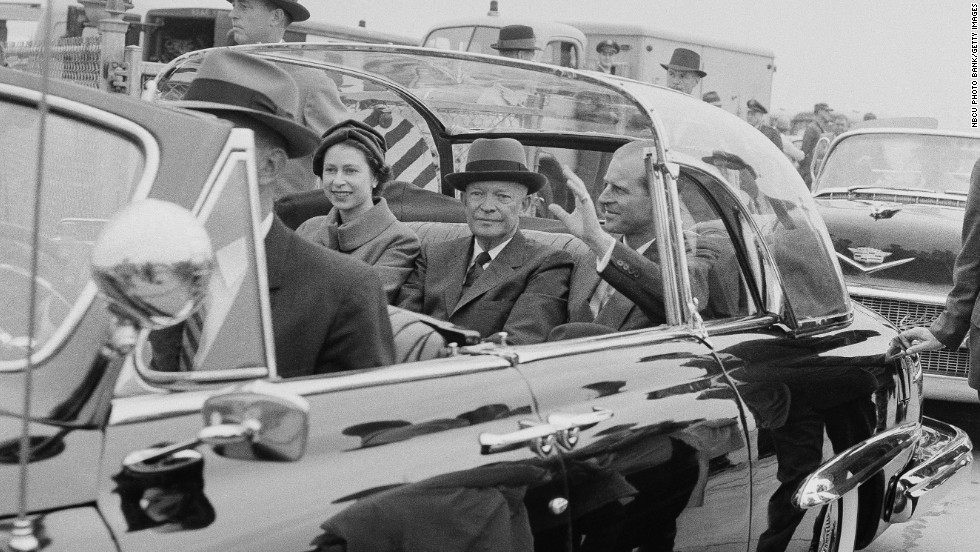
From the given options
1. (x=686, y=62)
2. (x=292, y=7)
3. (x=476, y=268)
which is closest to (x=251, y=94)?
(x=476, y=268)

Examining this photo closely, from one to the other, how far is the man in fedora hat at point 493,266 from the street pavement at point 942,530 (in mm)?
2054

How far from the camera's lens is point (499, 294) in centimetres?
466

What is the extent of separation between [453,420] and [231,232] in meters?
0.62

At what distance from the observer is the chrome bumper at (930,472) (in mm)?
4727

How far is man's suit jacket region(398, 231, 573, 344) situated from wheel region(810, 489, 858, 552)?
1.10 meters

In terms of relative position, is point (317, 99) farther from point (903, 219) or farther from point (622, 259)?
point (903, 219)

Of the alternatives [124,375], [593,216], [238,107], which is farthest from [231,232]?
[593,216]

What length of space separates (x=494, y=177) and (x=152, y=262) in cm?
325

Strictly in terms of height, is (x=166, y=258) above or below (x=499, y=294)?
above

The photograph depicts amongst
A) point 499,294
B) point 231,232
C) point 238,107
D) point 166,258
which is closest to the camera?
point 166,258

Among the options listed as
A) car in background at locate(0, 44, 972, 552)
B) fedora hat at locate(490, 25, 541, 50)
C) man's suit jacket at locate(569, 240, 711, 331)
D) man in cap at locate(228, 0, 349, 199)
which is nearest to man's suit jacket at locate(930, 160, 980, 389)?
car in background at locate(0, 44, 972, 552)

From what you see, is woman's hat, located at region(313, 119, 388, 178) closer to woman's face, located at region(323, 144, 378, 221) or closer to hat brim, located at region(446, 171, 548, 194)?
woman's face, located at region(323, 144, 378, 221)

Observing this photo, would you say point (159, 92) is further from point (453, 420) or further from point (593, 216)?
point (453, 420)

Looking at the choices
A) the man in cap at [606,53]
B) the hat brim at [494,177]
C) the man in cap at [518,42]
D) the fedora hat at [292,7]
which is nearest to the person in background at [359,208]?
the hat brim at [494,177]
